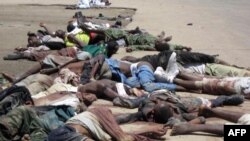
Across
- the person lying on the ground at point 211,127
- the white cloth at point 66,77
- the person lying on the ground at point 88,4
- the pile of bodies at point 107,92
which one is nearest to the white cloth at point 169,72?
the pile of bodies at point 107,92

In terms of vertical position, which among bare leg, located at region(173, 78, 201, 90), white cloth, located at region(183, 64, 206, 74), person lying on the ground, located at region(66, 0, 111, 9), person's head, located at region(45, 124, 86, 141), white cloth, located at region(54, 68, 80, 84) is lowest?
person lying on the ground, located at region(66, 0, 111, 9)

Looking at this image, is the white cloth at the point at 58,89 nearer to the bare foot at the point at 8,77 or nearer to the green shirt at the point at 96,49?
the bare foot at the point at 8,77

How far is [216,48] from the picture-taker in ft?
39.8

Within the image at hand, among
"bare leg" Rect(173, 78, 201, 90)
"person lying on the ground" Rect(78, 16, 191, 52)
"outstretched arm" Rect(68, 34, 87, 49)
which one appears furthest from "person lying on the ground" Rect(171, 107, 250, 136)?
"outstretched arm" Rect(68, 34, 87, 49)

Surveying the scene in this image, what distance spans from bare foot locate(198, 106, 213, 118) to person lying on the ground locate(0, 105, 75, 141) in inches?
64.3

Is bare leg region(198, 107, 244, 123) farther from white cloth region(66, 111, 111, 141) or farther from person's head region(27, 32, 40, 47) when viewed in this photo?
person's head region(27, 32, 40, 47)

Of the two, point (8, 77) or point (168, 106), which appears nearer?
point (168, 106)

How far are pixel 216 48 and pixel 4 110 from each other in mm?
6990

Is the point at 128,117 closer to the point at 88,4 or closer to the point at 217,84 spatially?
the point at 217,84

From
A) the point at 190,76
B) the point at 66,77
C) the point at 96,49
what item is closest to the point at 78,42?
the point at 96,49

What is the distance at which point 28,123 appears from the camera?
5.66m

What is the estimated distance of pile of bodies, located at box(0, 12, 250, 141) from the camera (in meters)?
5.65

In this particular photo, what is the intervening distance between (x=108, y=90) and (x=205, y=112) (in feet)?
4.85

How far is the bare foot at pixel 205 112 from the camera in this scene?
260 inches
